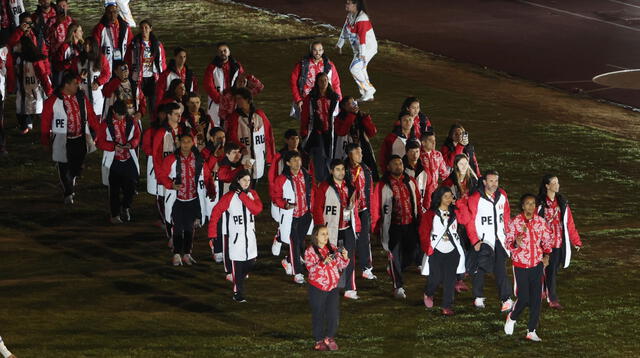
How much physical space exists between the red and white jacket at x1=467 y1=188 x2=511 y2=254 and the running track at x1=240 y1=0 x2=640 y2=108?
1306 centimetres

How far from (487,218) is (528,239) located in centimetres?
100

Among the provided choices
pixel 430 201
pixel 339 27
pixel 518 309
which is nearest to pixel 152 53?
pixel 430 201

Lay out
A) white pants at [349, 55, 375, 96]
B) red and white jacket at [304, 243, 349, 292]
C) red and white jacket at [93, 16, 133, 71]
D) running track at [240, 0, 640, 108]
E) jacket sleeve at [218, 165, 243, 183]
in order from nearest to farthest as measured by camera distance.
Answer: red and white jacket at [304, 243, 349, 292] → jacket sleeve at [218, 165, 243, 183] → red and white jacket at [93, 16, 133, 71] → white pants at [349, 55, 375, 96] → running track at [240, 0, 640, 108]

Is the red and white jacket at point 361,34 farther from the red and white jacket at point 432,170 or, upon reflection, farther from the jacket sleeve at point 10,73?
the red and white jacket at point 432,170

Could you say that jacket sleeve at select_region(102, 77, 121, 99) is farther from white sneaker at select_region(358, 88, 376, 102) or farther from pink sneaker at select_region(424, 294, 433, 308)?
white sneaker at select_region(358, 88, 376, 102)

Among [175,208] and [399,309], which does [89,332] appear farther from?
[399,309]

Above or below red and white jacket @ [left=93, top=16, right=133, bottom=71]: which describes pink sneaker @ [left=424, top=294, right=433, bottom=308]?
below

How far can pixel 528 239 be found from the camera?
544 inches

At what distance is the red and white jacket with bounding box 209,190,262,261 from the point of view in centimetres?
1464

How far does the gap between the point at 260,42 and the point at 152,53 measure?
31.8ft

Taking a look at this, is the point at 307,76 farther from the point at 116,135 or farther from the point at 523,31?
the point at 523,31

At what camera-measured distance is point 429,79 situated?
2841 cm

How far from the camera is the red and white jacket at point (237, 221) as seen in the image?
14641mm

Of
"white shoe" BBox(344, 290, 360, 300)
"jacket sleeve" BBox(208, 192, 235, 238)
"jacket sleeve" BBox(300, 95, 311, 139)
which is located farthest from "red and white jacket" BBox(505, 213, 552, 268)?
"jacket sleeve" BBox(300, 95, 311, 139)
